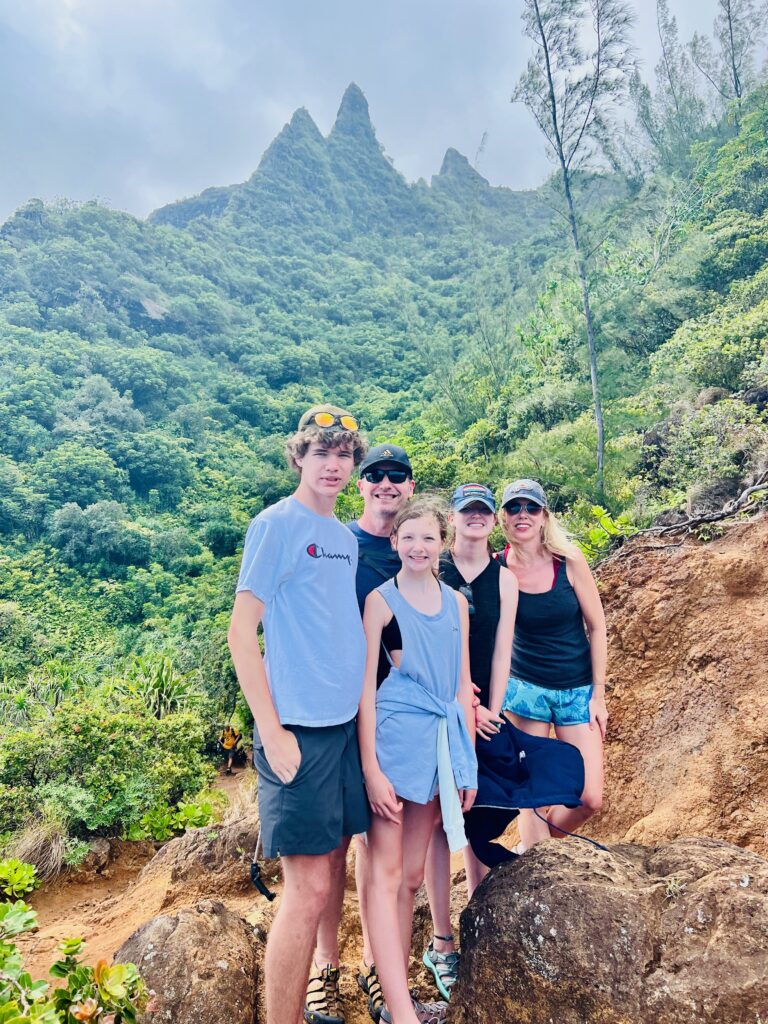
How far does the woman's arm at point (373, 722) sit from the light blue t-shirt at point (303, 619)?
5 centimetres

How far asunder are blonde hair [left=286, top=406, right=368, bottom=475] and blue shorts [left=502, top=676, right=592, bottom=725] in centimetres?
122

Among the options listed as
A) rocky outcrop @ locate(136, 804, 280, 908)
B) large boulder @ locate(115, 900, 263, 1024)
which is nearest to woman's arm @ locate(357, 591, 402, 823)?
large boulder @ locate(115, 900, 263, 1024)

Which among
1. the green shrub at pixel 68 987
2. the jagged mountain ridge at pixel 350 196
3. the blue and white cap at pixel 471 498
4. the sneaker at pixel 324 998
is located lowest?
the sneaker at pixel 324 998

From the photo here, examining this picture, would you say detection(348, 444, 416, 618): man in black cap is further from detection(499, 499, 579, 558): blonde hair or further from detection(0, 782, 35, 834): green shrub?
detection(0, 782, 35, 834): green shrub

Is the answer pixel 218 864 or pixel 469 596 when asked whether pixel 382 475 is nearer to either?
pixel 469 596

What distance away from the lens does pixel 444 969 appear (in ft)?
7.38

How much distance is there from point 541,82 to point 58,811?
1316 centimetres

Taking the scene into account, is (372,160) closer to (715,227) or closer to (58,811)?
(715,227)

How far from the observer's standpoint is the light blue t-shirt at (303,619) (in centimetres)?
192

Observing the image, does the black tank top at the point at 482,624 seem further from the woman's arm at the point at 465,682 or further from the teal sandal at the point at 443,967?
the teal sandal at the point at 443,967

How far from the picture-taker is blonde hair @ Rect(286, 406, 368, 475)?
2.14 m

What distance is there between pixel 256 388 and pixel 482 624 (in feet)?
149

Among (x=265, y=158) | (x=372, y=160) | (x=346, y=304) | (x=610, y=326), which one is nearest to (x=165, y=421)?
(x=346, y=304)

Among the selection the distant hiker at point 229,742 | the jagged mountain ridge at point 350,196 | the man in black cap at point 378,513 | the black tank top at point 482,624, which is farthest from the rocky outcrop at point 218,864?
the jagged mountain ridge at point 350,196
